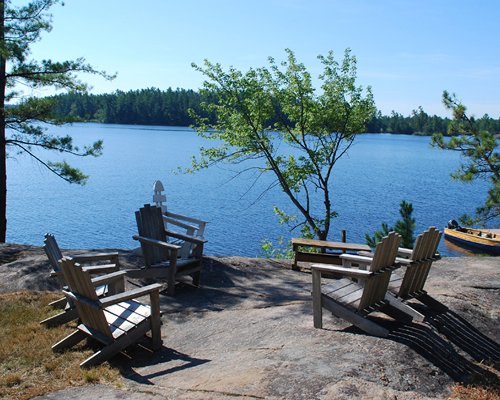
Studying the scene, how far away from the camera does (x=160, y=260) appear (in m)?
8.03

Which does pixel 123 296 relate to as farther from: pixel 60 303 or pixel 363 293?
pixel 363 293

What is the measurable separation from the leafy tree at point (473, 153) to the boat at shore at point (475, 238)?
1104 cm

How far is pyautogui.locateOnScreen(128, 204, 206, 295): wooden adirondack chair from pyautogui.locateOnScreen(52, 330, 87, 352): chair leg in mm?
2134

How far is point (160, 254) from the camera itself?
8.04 metres

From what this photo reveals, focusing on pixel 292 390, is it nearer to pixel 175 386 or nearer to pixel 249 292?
pixel 175 386

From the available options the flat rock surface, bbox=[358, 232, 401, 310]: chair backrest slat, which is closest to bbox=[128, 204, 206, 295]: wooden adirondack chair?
the flat rock surface

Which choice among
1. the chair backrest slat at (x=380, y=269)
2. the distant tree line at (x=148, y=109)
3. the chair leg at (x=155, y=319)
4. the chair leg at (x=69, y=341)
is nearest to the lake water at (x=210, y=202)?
the chair leg at (x=69, y=341)

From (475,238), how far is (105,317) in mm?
26163

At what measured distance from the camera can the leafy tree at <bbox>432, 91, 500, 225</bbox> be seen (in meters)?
16.2

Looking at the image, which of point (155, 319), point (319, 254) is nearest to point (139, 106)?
point (319, 254)

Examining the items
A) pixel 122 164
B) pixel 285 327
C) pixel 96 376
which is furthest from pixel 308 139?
pixel 122 164

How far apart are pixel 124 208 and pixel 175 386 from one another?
28049mm

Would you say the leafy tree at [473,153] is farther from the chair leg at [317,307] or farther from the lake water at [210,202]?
the chair leg at [317,307]

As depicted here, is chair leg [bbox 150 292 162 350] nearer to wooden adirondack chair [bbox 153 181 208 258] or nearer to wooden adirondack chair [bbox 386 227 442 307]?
wooden adirondack chair [bbox 386 227 442 307]
